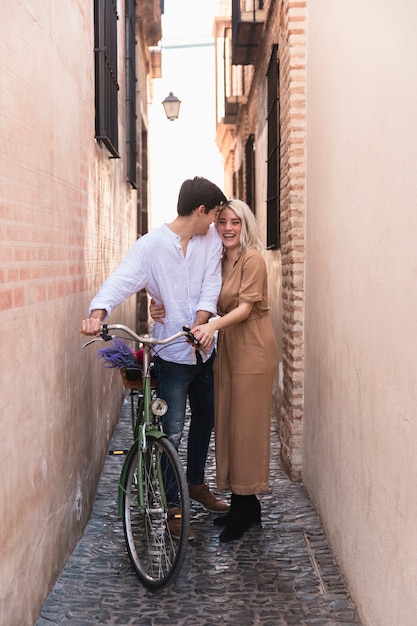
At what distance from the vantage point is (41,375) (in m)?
3.41

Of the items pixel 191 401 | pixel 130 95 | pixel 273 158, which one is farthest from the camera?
pixel 130 95

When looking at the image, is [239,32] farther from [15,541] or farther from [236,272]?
[15,541]

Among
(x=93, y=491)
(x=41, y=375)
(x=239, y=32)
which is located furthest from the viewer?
(x=239, y=32)

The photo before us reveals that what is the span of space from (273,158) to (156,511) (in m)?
4.04

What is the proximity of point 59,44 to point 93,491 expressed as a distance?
274cm

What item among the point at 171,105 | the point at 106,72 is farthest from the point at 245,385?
the point at 171,105

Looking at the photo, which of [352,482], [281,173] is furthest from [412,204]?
[281,173]

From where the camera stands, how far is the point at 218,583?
390 centimetres

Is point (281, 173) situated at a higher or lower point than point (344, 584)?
higher

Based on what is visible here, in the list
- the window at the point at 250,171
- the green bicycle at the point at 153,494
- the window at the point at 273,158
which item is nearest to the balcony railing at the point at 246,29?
the window at the point at 273,158

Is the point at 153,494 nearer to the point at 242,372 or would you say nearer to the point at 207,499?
the point at 242,372

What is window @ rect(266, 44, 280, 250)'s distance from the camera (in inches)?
264

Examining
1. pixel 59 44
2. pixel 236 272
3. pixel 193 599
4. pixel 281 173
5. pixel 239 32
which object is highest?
pixel 239 32

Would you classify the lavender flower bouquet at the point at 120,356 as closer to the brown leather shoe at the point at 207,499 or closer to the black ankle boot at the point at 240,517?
the black ankle boot at the point at 240,517
